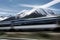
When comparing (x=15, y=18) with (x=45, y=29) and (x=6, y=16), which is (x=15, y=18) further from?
(x=45, y=29)

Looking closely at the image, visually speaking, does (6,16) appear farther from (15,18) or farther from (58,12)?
(58,12)

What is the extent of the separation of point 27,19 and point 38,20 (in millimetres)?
194

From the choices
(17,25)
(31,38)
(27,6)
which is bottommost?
(31,38)

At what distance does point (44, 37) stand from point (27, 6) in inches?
23.0

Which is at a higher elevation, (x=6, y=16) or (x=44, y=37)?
(x=6, y=16)

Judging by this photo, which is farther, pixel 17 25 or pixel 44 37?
pixel 17 25

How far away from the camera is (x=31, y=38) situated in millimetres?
3164

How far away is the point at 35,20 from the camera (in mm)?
3232

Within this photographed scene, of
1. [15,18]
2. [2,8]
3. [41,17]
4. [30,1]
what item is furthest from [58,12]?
[2,8]

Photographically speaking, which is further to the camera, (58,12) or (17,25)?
(17,25)

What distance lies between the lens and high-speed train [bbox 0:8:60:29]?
314 centimetres

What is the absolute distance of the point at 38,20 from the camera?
3.20 m

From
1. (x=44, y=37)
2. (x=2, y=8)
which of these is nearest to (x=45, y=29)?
(x=44, y=37)

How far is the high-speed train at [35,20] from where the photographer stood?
3.14 meters
